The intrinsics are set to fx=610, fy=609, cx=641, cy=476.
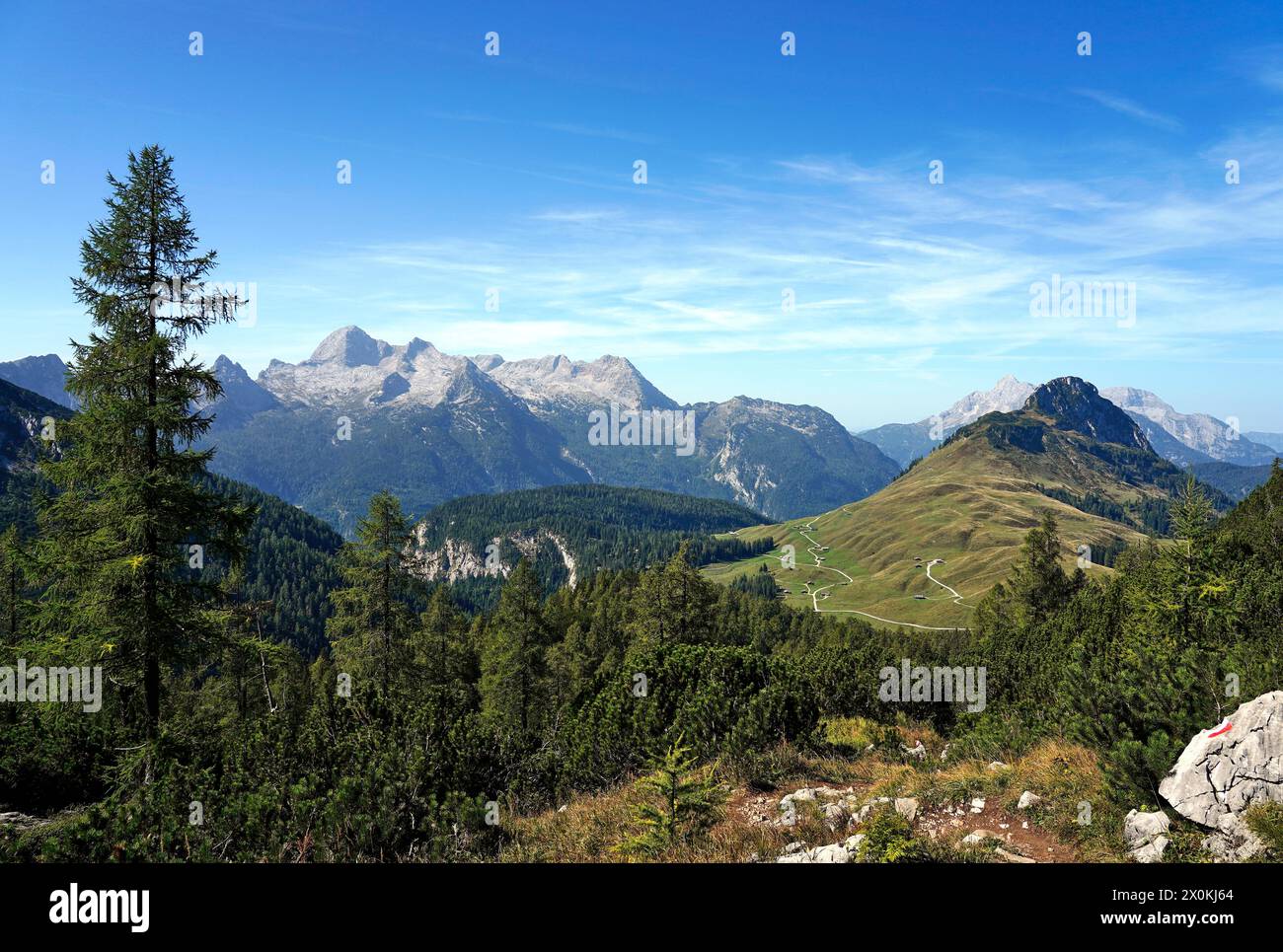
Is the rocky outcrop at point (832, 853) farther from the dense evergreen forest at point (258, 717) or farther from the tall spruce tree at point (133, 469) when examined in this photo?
the tall spruce tree at point (133, 469)

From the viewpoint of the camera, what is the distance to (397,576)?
102ft

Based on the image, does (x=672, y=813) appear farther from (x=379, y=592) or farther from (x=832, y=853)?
(x=379, y=592)

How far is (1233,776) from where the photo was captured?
322 inches

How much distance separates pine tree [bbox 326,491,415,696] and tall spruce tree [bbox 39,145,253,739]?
14874 mm

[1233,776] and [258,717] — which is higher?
[1233,776]

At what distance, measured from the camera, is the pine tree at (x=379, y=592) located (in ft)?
98.8

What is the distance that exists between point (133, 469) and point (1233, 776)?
22.1 m

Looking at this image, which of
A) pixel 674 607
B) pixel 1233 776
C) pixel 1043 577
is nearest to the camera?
pixel 1233 776

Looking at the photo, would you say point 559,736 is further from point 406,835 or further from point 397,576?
point 397,576

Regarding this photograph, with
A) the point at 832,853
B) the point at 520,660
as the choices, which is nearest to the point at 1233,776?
the point at 832,853

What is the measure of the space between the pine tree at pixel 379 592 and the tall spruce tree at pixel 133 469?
14.9 m

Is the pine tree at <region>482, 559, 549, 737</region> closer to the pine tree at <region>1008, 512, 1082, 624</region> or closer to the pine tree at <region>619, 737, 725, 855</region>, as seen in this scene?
the pine tree at <region>619, 737, 725, 855</region>

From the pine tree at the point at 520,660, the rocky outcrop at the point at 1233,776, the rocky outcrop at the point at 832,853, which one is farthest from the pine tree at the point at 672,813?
the pine tree at the point at 520,660
